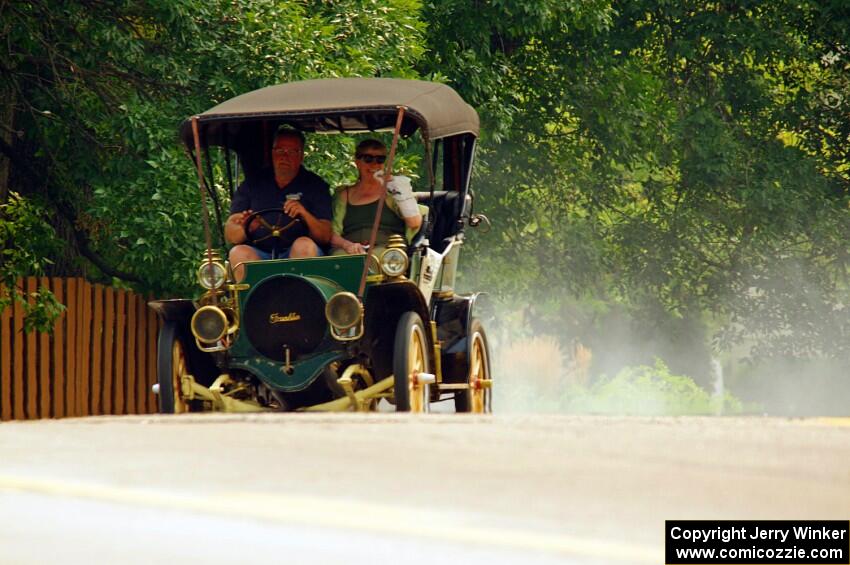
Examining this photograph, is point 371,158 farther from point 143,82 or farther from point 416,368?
point 143,82

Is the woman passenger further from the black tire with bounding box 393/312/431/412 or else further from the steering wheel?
the black tire with bounding box 393/312/431/412

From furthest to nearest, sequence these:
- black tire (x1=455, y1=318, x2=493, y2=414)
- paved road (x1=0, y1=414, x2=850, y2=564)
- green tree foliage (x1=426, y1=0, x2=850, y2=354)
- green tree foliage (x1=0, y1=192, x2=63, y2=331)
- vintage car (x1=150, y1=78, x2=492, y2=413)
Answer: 1. green tree foliage (x1=426, y1=0, x2=850, y2=354)
2. green tree foliage (x1=0, y1=192, x2=63, y2=331)
3. black tire (x1=455, y1=318, x2=493, y2=414)
4. vintage car (x1=150, y1=78, x2=492, y2=413)
5. paved road (x1=0, y1=414, x2=850, y2=564)

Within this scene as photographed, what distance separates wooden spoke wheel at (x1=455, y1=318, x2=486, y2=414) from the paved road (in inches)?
188

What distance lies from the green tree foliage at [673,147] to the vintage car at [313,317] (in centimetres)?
1207

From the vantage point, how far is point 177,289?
17.2 m

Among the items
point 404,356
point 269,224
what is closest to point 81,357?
point 269,224

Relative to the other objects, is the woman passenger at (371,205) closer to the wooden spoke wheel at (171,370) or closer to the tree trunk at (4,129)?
the wooden spoke wheel at (171,370)

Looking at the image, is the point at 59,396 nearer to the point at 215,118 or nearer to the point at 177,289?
the point at 177,289

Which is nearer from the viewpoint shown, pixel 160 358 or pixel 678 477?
pixel 678 477

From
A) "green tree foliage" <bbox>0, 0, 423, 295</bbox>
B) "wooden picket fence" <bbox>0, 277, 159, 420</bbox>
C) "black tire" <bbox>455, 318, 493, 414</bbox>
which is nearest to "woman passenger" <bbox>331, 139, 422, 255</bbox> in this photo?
"black tire" <bbox>455, 318, 493, 414</bbox>

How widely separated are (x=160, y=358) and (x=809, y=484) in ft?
21.4

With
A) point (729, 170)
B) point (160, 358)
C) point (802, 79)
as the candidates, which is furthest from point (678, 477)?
point (802, 79)

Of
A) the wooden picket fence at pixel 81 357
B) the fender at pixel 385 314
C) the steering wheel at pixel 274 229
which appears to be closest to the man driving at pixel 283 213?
the steering wheel at pixel 274 229

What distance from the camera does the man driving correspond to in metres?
11.5
